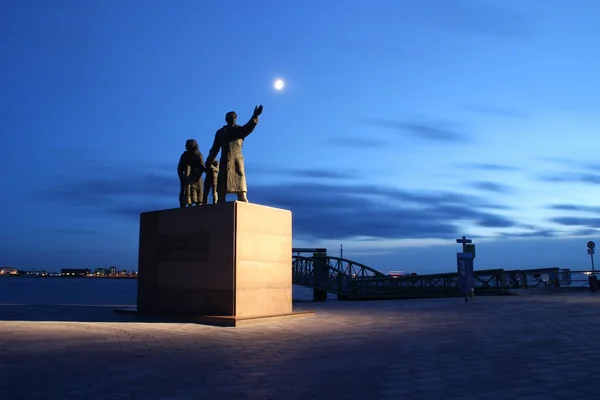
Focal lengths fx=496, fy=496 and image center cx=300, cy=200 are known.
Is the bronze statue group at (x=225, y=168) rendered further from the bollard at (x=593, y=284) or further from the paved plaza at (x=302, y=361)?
the bollard at (x=593, y=284)

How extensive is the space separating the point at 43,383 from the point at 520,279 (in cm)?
2827

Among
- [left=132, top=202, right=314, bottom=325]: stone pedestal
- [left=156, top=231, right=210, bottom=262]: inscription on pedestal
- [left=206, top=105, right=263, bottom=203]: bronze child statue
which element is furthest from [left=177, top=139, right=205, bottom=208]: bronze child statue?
[left=206, top=105, right=263, bottom=203]: bronze child statue

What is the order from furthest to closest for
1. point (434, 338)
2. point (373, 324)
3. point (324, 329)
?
point (373, 324), point (324, 329), point (434, 338)

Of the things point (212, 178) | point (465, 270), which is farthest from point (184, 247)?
point (465, 270)

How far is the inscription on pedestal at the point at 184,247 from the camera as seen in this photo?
501 inches

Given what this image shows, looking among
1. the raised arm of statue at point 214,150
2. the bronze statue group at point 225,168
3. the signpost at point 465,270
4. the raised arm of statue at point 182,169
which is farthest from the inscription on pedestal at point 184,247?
the signpost at point 465,270

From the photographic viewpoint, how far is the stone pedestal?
1205 cm

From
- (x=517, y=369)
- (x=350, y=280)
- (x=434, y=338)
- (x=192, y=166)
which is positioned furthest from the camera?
(x=350, y=280)

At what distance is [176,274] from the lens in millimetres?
13352

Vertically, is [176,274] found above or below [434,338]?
above

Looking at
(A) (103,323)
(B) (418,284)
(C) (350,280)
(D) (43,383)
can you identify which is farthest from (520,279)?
(D) (43,383)

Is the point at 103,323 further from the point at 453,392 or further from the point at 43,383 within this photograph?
the point at 453,392

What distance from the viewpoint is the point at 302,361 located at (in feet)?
21.2

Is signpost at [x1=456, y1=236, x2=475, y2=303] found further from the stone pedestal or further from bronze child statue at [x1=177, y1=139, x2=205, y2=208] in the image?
bronze child statue at [x1=177, y1=139, x2=205, y2=208]
